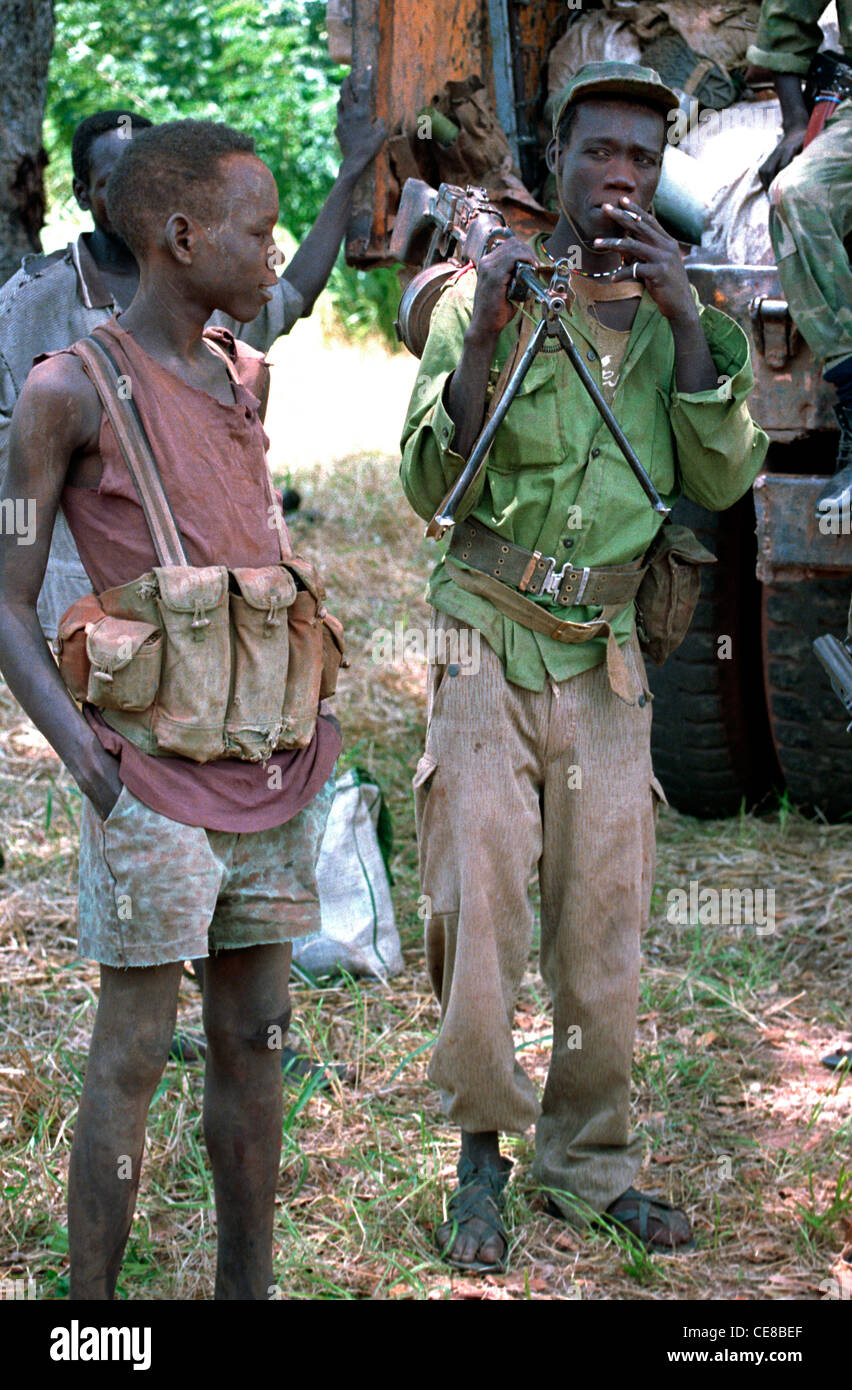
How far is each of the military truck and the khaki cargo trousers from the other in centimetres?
86

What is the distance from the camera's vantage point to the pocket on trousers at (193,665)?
89.1 inches

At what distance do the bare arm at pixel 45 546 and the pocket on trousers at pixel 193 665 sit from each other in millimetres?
109

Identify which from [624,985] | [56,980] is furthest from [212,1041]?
[56,980]

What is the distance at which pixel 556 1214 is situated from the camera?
3047 mm

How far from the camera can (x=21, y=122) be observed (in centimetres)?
489

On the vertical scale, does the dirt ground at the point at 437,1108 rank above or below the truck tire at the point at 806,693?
below

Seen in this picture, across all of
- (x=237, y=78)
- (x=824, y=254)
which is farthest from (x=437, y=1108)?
(x=237, y=78)

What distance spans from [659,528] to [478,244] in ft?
1.99

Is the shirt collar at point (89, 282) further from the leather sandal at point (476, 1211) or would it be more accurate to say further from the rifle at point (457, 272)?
the leather sandal at point (476, 1211)

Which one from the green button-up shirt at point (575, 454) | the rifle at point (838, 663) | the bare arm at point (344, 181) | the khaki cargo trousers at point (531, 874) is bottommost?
the khaki cargo trousers at point (531, 874)

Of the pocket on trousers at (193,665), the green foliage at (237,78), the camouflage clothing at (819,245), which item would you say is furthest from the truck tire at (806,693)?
the green foliage at (237,78)

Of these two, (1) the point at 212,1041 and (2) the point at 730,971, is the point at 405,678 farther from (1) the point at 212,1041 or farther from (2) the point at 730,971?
(1) the point at 212,1041

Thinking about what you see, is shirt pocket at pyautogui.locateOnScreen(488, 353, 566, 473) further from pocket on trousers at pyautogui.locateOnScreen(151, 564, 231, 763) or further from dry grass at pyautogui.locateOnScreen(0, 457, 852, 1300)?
dry grass at pyautogui.locateOnScreen(0, 457, 852, 1300)

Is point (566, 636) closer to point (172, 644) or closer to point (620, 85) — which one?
point (172, 644)
